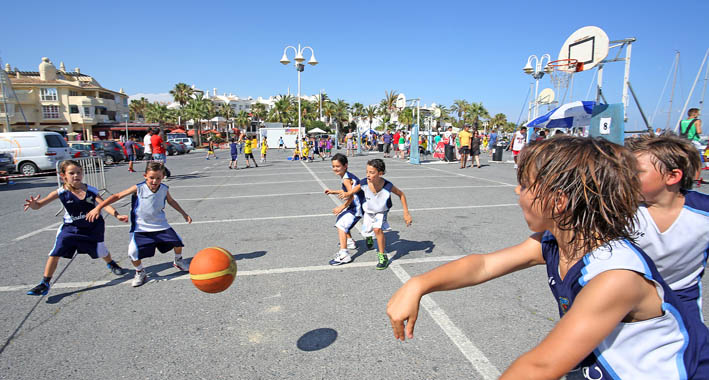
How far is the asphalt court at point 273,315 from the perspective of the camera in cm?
276

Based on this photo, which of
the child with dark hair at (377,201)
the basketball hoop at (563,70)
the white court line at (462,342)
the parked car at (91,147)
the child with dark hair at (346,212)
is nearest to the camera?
the white court line at (462,342)

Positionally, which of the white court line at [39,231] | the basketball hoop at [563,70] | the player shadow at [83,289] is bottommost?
the player shadow at [83,289]

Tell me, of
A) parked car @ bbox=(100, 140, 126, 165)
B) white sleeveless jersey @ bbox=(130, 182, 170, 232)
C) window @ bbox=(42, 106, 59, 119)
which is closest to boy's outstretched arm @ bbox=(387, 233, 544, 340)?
white sleeveless jersey @ bbox=(130, 182, 170, 232)

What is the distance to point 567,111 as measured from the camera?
41.7 ft

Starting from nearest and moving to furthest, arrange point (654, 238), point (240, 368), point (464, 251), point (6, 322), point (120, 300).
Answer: point (654, 238) < point (240, 368) < point (6, 322) < point (120, 300) < point (464, 251)

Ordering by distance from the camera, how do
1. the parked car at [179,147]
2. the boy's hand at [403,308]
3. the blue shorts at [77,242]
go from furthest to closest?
the parked car at [179,147]
the blue shorts at [77,242]
the boy's hand at [403,308]

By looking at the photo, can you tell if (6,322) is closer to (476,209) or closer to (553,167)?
(553,167)

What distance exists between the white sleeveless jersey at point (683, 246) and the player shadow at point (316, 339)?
226 centimetres

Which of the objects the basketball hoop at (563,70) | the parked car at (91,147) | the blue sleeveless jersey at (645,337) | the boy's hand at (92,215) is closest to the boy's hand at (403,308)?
the blue sleeveless jersey at (645,337)

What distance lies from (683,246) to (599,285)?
4.31 feet

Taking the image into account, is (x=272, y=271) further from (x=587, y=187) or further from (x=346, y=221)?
(x=587, y=187)

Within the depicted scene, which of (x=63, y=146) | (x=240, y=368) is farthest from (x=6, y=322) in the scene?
(x=63, y=146)

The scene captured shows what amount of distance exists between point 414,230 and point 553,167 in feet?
17.8

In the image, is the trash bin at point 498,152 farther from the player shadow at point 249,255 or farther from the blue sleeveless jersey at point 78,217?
the blue sleeveless jersey at point 78,217
